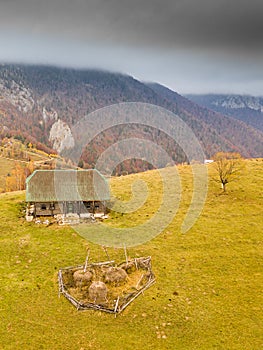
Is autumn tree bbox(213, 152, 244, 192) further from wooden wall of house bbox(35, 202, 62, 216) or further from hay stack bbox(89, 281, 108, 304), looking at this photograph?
hay stack bbox(89, 281, 108, 304)

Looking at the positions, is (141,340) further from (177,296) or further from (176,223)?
(176,223)

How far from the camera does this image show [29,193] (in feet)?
177

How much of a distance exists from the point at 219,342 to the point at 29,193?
37.7m

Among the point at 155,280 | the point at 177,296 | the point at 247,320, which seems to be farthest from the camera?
the point at 155,280

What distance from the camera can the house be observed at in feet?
177

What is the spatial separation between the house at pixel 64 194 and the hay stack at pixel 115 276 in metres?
19.1

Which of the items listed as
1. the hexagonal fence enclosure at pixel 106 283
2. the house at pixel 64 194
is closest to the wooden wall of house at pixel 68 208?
the house at pixel 64 194

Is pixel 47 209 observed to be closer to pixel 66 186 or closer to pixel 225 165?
pixel 66 186

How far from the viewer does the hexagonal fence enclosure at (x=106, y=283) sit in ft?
109

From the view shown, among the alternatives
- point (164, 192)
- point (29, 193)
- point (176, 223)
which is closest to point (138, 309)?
point (176, 223)

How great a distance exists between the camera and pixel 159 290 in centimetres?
3556

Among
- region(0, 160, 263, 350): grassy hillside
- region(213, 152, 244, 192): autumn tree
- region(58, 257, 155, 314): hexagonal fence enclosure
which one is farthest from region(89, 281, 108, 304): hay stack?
region(213, 152, 244, 192): autumn tree

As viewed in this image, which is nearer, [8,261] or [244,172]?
[8,261]

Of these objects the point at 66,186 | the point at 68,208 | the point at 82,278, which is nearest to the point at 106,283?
the point at 82,278
